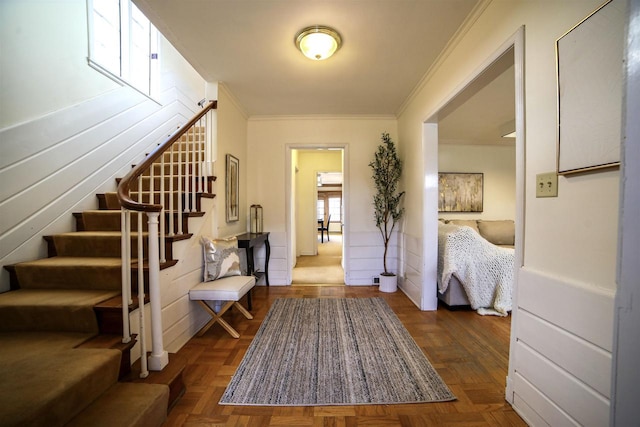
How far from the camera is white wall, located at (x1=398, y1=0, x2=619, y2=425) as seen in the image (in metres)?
0.95

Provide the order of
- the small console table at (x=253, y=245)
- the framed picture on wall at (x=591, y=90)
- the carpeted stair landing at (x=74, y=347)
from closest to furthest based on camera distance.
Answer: the framed picture on wall at (x=591, y=90) → the carpeted stair landing at (x=74, y=347) → the small console table at (x=253, y=245)

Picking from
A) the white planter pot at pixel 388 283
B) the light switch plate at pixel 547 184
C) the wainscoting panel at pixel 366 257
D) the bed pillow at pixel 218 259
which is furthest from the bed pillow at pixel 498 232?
the bed pillow at pixel 218 259

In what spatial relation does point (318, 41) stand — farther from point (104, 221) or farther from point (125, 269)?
point (104, 221)

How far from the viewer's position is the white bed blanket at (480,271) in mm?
2566

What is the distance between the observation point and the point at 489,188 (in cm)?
468

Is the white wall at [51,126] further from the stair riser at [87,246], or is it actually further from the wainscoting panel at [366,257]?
the wainscoting panel at [366,257]

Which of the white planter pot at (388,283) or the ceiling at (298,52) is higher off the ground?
the ceiling at (298,52)

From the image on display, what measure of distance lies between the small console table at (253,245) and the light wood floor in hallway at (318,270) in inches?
21.4

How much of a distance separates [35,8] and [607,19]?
3665 mm

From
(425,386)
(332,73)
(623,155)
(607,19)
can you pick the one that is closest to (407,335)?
(425,386)

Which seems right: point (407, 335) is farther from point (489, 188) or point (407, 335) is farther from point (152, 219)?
point (489, 188)

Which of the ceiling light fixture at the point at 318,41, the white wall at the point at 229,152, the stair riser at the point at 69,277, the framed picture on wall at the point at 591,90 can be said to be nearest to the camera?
the framed picture on wall at the point at 591,90

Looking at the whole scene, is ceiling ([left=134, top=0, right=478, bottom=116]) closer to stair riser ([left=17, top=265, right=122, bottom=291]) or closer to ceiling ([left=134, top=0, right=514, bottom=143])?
ceiling ([left=134, top=0, right=514, bottom=143])

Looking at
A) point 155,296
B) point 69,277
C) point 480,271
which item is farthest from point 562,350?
point 69,277
